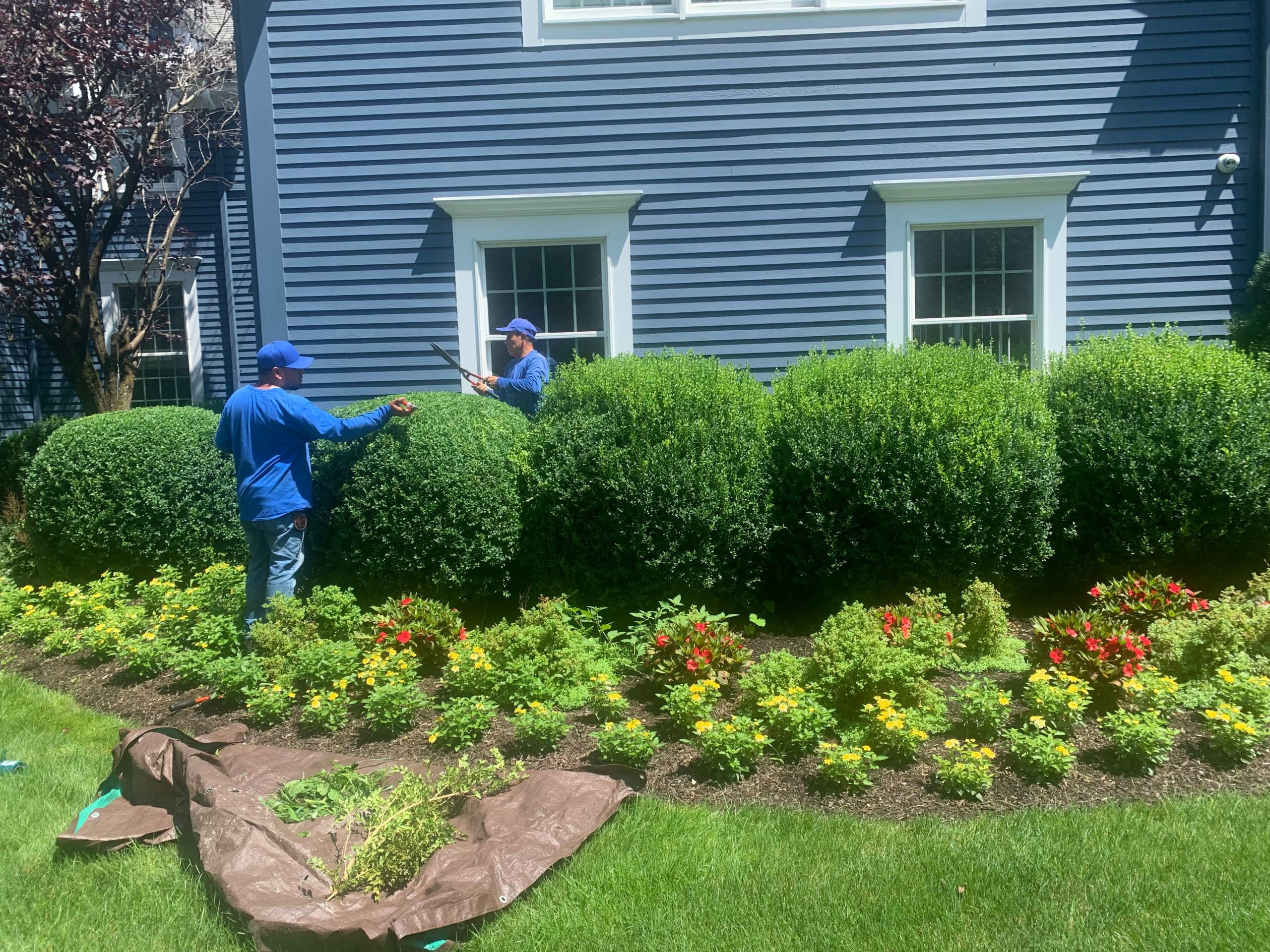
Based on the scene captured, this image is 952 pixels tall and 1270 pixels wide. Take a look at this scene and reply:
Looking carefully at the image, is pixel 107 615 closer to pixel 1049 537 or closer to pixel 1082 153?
pixel 1049 537

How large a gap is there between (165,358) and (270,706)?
10.9m

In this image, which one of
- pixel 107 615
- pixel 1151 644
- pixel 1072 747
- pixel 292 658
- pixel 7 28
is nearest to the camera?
pixel 1072 747

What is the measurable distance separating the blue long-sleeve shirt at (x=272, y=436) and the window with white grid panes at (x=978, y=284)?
16.8 feet

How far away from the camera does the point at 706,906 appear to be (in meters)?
3.06

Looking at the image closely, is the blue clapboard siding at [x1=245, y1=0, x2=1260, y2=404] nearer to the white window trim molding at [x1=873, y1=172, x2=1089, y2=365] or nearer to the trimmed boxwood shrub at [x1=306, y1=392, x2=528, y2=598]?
the white window trim molding at [x1=873, y1=172, x2=1089, y2=365]

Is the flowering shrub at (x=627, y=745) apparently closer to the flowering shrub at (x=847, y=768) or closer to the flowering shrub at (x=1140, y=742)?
the flowering shrub at (x=847, y=768)

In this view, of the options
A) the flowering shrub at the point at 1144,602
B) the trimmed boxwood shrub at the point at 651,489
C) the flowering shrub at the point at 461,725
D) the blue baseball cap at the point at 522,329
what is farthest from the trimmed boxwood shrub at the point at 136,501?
the flowering shrub at the point at 1144,602

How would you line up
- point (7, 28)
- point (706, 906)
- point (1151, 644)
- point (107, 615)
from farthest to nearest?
point (7, 28), point (107, 615), point (1151, 644), point (706, 906)

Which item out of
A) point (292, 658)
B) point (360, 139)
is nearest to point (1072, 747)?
point (292, 658)

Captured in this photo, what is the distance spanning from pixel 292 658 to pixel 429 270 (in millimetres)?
4269

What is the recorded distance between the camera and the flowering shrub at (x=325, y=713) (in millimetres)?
4539

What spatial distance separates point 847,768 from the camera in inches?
148

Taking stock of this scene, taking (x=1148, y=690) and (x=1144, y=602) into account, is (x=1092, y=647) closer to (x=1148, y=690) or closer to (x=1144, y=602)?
(x=1148, y=690)

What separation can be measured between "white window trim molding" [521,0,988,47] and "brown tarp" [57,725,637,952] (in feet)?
21.5
